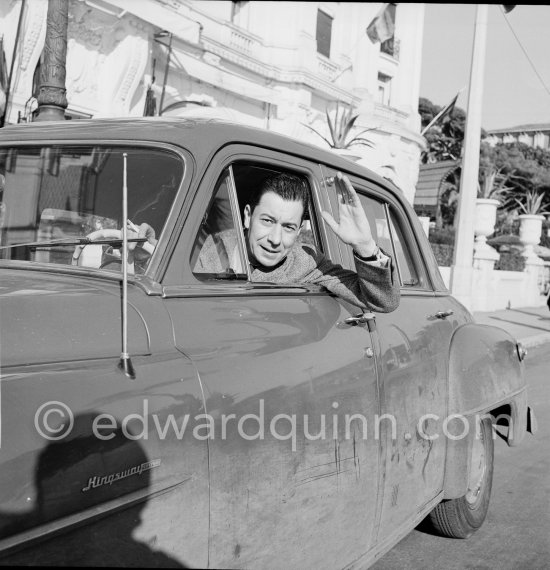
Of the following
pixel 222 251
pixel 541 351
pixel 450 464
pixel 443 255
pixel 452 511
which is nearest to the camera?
pixel 222 251

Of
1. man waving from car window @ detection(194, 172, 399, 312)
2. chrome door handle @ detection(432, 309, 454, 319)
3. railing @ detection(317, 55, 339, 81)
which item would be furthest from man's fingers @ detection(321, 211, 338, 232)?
railing @ detection(317, 55, 339, 81)

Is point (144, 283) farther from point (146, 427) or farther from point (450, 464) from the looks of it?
point (450, 464)

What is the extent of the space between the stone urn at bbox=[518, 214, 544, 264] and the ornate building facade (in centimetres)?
411

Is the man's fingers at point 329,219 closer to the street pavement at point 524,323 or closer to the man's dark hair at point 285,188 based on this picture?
the man's dark hair at point 285,188

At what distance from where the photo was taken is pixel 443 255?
23219mm

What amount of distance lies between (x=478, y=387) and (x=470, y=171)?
1214 cm

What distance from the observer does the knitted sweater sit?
2.61m

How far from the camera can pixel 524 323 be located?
17.1m

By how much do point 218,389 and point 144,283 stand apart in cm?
36

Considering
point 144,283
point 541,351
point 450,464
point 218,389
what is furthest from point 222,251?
point 541,351

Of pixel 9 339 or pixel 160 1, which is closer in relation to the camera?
pixel 9 339

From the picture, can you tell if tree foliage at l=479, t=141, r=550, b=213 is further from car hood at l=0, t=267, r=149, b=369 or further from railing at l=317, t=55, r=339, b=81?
car hood at l=0, t=267, r=149, b=369

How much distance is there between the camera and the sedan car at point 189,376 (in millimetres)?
1555

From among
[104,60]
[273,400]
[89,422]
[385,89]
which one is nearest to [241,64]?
[104,60]
